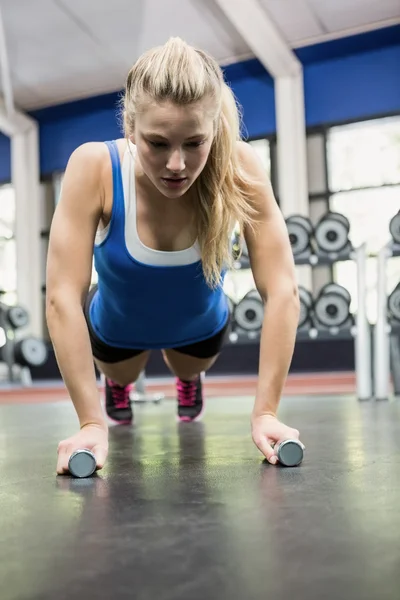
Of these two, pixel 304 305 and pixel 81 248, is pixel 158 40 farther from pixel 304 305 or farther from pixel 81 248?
pixel 81 248

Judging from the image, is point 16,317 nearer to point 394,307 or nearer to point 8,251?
point 8,251

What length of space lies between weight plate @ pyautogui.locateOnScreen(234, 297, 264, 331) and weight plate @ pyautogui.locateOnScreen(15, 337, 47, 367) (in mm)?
2213

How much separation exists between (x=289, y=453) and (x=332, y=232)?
2.68 meters

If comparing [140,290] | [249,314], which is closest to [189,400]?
[140,290]

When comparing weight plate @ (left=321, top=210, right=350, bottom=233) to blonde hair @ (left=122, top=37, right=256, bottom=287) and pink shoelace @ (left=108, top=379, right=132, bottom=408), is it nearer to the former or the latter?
pink shoelace @ (left=108, top=379, right=132, bottom=408)

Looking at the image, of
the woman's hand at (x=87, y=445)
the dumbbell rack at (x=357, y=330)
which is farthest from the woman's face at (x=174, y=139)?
the dumbbell rack at (x=357, y=330)

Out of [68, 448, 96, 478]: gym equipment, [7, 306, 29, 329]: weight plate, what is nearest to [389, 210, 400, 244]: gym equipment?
[68, 448, 96, 478]: gym equipment

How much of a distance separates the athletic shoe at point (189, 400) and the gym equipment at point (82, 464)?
3.19 ft

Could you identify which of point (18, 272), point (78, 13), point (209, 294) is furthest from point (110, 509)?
point (18, 272)

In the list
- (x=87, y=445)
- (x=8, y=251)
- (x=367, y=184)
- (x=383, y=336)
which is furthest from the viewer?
(x=8, y=251)

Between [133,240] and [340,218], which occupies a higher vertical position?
[340,218]

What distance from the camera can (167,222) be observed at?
4.05 ft

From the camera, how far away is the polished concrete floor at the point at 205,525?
1.64 ft

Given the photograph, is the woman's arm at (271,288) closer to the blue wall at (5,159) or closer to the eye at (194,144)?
the eye at (194,144)
